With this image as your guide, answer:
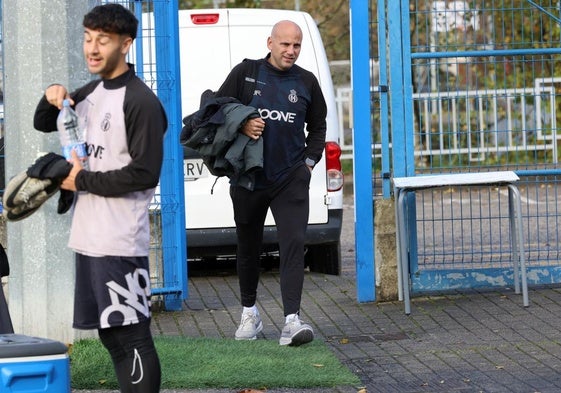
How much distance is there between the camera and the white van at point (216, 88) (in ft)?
34.6

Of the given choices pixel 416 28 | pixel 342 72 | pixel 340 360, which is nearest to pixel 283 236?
pixel 340 360

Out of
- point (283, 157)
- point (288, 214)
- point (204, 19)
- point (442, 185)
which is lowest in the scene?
point (288, 214)

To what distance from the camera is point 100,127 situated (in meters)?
5.17

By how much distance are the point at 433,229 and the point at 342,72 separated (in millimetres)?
16171

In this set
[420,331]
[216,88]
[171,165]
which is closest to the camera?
[420,331]

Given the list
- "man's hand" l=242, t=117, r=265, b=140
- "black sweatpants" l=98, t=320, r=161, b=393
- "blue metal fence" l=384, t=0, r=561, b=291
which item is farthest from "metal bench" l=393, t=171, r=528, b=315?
"black sweatpants" l=98, t=320, r=161, b=393

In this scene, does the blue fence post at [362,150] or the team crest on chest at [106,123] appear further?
the blue fence post at [362,150]

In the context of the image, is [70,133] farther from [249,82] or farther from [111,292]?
[249,82]

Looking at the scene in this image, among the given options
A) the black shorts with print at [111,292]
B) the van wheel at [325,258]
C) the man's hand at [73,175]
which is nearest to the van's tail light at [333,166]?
the van wheel at [325,258]

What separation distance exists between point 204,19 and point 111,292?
598cm

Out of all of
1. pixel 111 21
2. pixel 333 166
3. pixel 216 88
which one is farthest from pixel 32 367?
pixel 216 88

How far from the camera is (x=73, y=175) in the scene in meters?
5.07

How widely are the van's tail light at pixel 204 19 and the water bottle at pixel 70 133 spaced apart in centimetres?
574

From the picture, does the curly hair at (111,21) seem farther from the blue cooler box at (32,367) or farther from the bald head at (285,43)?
the bald head at (285,43)
